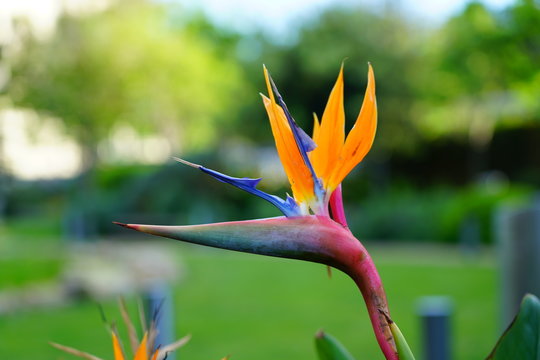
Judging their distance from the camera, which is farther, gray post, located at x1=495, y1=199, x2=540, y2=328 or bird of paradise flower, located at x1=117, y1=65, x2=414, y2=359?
gray post, located at x1=495, y1=199, x2=540, y2=328

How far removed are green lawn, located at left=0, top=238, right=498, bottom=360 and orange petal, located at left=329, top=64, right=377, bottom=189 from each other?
3004 millimetres

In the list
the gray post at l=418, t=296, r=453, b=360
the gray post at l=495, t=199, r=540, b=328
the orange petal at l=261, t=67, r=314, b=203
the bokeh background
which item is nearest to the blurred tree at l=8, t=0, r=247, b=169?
the bokeh background

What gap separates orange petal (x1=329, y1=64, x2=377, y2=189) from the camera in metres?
0.57

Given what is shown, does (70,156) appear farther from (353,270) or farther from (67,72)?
(353,270)

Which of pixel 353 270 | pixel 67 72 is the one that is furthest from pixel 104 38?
pixel 353 270

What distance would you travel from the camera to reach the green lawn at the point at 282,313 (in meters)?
4.64

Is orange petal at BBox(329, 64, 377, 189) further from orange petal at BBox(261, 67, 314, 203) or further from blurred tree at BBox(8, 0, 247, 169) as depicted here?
blurred tree at BBox(8, 0, 247, 169)

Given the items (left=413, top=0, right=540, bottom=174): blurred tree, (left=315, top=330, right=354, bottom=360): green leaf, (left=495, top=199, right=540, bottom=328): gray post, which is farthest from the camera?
(left=413, top=0, right=540, bottom=174): blurred tree

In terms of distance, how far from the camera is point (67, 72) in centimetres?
1473

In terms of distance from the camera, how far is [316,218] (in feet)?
1.88

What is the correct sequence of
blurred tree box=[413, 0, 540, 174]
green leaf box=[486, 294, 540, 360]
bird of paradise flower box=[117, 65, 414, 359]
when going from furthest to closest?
blurred tree box=[413, 0, 540, 174], green leaf box=[486, 294, 540, 360], bird of paradise flower box=[117, 65, 414, 359]

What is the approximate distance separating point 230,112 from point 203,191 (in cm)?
625

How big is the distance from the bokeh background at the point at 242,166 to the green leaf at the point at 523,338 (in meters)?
0.30

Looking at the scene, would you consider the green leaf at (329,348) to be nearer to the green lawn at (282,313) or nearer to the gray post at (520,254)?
the green lawn at (282,313)
